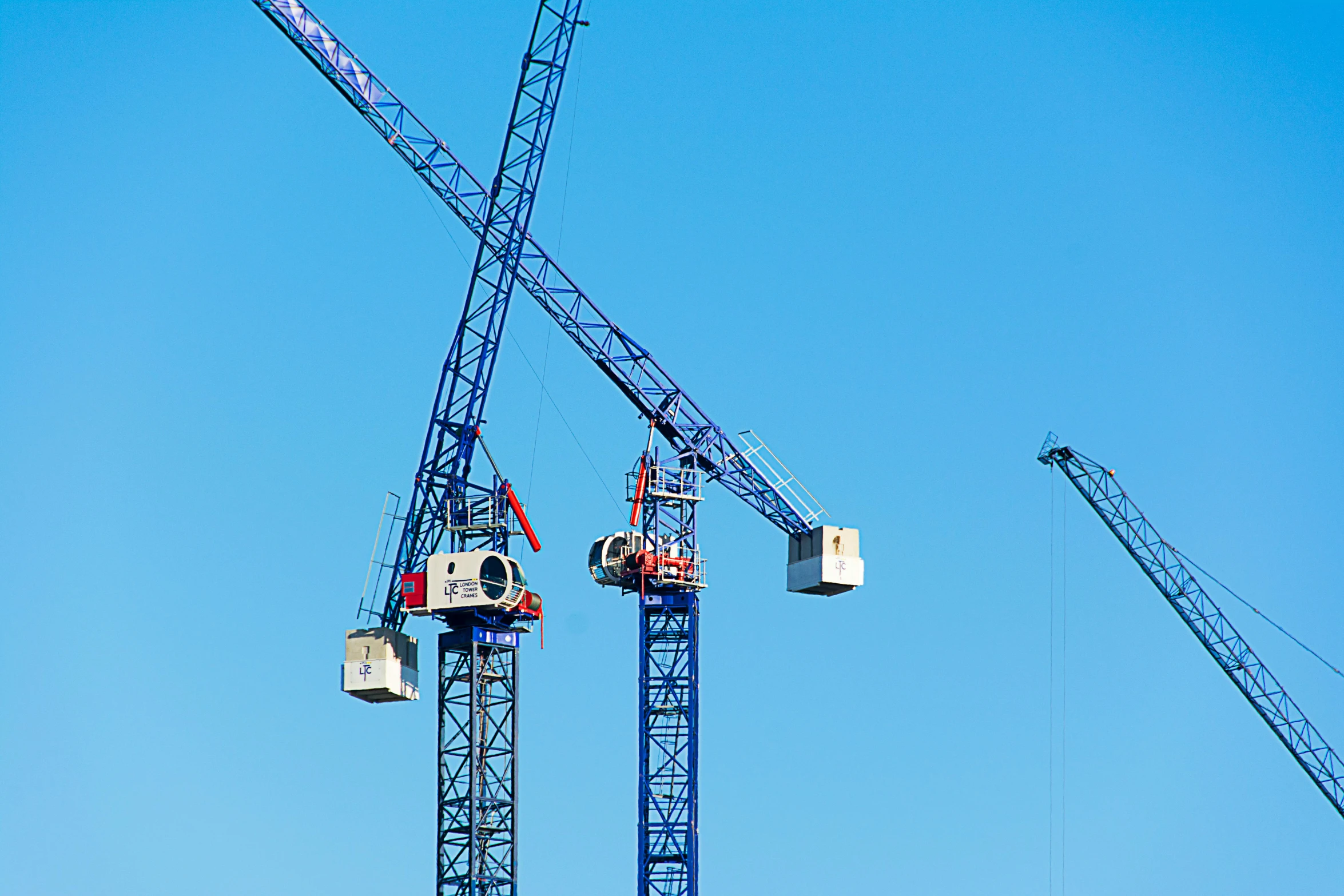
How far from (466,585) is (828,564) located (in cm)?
1899

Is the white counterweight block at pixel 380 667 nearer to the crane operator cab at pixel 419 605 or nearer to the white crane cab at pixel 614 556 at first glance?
the crane operator cab at pixel 419 605

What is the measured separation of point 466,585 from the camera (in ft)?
325

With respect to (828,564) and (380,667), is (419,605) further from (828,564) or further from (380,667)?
(828,564)

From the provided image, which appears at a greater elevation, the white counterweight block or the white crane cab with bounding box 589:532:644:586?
the white crane cab with bounding box 589:532:644:586

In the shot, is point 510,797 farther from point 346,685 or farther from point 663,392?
point 663,392

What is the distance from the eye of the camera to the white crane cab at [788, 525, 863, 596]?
10150cm

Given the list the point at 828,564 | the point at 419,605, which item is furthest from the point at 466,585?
the point at 828,564

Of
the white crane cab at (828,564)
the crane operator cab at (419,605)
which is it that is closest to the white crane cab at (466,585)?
the crane operator cab at (419,605)

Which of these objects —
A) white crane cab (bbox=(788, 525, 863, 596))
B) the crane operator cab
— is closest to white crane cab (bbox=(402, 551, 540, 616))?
the crane operator cab

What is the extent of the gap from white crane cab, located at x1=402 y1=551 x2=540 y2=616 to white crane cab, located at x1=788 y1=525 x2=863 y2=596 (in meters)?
15.1

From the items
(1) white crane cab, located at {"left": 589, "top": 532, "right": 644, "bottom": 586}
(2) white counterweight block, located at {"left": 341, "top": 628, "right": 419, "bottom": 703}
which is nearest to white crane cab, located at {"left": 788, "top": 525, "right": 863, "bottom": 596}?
(1) white crane cab, located at {"left": 589, "top": 532, "right": 644, "bottom": 586}

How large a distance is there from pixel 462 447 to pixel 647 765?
19922mm

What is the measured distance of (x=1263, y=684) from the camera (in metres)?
158

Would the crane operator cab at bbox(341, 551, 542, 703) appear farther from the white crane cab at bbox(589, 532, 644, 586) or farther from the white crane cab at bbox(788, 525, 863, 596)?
the white crane cab at bbox(788, 525, 863, 596)
